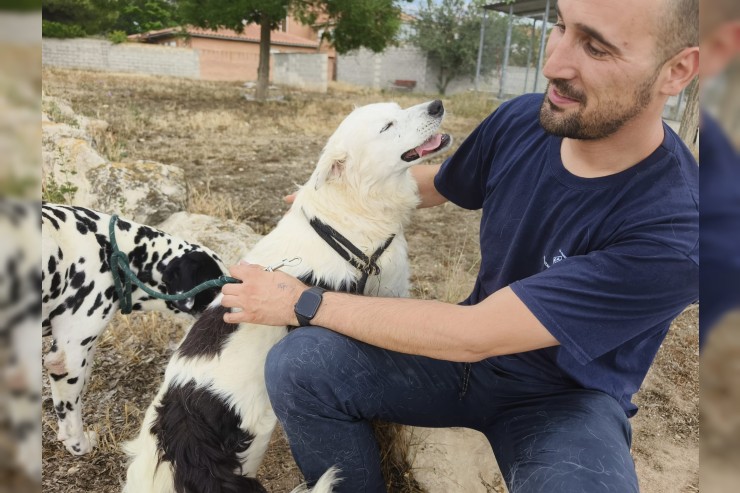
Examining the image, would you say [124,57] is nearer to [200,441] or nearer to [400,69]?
[400,69]

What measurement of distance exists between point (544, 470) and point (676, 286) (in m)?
0.72

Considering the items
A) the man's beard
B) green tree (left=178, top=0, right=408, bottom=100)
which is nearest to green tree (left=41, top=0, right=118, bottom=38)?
green tree (left=178, top=0, right=408, bottom=100)

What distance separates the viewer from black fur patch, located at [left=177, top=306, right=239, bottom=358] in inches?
82.6

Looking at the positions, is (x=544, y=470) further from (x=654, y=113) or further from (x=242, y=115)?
(x=242, y=115)

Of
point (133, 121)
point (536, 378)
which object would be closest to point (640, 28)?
point (536, 378)

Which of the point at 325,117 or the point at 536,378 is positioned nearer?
the point at 536,378

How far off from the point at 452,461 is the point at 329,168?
1493 millimetres

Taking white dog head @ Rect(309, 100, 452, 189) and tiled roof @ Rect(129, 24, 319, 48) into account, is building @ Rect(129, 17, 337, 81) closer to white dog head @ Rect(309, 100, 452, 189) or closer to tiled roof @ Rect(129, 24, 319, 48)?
tiled roof @ Rect(129, 24, 319, 48)

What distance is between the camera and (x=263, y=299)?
2.06 metres

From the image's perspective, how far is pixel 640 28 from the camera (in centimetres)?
153

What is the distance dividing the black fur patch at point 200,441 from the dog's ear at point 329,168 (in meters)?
1.12

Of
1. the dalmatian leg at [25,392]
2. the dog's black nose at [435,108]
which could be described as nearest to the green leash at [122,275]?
the dog's black nose at [435,108]

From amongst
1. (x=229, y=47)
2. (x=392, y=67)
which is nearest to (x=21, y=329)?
(x=392, y=67)

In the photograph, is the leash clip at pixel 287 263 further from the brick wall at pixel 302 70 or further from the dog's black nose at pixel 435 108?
the brick wall at pixel 302 70
